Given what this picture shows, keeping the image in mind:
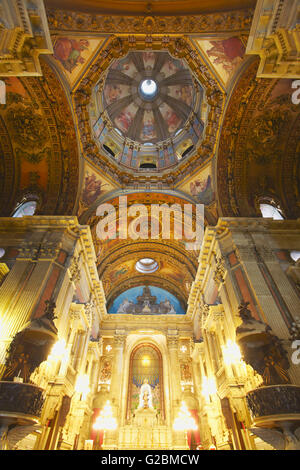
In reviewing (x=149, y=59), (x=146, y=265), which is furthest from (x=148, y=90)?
(x=146, y=265)

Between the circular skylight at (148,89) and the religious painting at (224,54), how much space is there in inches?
322

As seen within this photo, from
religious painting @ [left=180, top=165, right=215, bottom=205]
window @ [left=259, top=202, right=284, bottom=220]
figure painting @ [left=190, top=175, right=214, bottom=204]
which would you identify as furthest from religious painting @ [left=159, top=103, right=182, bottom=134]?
window @ [left=259, top=202, right=284, bottom=220]

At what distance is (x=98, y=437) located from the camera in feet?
45.9

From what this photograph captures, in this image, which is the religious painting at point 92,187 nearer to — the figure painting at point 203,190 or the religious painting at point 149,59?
the figure painting at point 203,190

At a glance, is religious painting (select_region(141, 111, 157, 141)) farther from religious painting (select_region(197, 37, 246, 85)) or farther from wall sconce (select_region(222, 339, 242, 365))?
wall sconce (select_region(222, 339, 242, 365))

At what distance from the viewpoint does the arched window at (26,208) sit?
12.8 meters

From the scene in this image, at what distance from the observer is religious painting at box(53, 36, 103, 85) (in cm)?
1007

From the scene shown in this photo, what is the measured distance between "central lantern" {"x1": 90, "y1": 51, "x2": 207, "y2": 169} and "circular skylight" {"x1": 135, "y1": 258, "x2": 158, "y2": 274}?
818cm

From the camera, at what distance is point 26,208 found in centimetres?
1295

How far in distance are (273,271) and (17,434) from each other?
975 cm

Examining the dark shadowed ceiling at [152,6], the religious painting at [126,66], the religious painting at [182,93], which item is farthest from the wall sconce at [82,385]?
the religious painting at [126,66]

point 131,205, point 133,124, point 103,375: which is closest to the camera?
point 131,205
